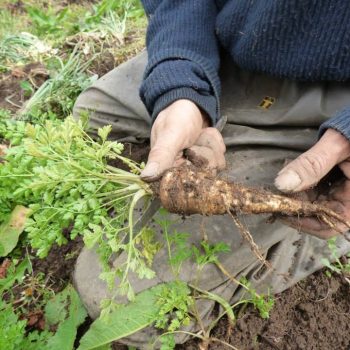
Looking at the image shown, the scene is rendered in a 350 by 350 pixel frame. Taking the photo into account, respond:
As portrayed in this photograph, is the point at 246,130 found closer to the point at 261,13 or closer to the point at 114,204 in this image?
the point at 261,13

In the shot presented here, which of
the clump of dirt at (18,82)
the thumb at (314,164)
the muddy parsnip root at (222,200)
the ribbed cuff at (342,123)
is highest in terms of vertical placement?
the ribbed cuff at (342,123)

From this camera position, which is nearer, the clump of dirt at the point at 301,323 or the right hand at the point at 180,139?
the right hand at the point at 180,139

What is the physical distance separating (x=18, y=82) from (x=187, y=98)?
2161 mm

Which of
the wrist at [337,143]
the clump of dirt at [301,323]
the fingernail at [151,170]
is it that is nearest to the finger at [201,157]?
the fingernail at [151,170]

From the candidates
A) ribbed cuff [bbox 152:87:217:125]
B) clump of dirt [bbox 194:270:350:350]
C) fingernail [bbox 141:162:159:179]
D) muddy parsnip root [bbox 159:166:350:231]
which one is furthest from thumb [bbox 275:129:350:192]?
clump of dirt [bbox 194:270:350:350]

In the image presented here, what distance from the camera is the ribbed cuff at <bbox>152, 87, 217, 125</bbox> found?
1.99 m

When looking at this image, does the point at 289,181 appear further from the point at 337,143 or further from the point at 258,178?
the point at 258,178

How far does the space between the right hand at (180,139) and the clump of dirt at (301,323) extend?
774 millimetres

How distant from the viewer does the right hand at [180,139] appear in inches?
66.7

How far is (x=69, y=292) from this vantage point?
204 cm

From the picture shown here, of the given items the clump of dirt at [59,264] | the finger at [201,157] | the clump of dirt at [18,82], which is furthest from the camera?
the clump of dirt at [18,82]

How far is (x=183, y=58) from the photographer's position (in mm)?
2098

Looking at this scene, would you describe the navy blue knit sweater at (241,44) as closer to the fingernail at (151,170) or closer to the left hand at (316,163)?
the left hand at (316,163)

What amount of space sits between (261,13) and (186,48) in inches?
16.5
